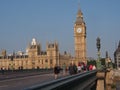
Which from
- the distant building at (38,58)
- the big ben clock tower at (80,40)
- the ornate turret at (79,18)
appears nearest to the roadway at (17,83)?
the big ben clock tower at (80,40)

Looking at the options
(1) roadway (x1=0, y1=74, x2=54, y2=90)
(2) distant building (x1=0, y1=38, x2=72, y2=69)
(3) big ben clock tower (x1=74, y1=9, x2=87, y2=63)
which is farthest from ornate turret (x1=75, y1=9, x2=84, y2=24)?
(1) roadway (x1=0, y1=74, x2=54, y2=90)

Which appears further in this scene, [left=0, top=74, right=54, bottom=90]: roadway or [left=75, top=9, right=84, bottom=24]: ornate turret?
[left=75, top=9, right=84, bottom=24]: ornate turret

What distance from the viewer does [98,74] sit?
81.0 feet

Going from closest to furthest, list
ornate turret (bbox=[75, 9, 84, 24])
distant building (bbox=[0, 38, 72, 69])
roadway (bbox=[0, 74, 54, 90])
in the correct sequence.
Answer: roadway (bbox=[0, 74, 54, 90]) < distant building (bbox=[0, 38, 72, 69]) < ornate turret (bbox=[75, 9, 84, 24])

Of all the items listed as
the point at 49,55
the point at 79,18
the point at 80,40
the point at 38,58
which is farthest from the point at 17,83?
the point at 79,18

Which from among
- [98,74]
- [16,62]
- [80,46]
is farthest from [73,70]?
[16,62]

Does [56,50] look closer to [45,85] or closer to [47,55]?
[47,55]

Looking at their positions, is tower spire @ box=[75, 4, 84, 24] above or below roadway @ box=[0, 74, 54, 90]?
above

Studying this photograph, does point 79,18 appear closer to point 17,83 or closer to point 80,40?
point 80,40

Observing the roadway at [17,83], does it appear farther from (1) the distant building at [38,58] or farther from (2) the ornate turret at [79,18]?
(2) the ornate turret at [79,18]

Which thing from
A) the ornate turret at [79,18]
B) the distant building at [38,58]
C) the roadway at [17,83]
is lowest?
the roadway at [17,83]

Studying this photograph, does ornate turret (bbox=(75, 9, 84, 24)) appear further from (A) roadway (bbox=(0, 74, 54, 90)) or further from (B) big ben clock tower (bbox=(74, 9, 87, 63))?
(A) roadway (bbox=(0, 74, 54, 90))

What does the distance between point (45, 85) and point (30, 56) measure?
582 ft

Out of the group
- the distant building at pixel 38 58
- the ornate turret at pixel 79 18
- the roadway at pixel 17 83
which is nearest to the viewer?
the roadway at pixel 17 83
